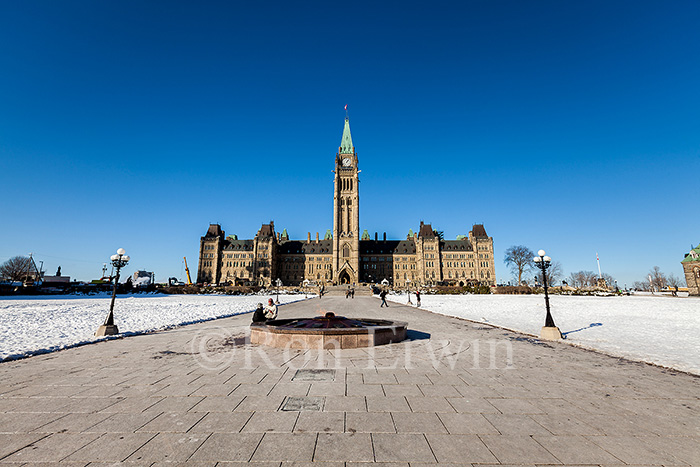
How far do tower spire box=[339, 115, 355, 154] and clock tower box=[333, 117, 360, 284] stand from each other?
0.35 metres

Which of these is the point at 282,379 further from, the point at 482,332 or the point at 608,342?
the point at 608,342

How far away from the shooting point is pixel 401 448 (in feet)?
11.4

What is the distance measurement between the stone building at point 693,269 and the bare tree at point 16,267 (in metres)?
159

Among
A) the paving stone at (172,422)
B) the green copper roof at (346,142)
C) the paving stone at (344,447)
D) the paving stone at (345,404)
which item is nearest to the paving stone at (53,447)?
the paving stone at (172,422)

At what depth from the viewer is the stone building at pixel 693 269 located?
215ft

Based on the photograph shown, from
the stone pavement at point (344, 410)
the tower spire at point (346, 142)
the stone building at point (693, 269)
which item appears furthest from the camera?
the tower spire at point (346, 142)

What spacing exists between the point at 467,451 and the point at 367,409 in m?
1.62

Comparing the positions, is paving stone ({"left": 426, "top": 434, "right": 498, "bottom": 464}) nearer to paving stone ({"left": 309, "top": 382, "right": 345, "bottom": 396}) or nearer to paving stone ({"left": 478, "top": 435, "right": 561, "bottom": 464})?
paving stone ({"left": 478, "top": 435, "right": 561, "bottom": 464})

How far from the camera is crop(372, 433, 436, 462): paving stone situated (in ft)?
10.7

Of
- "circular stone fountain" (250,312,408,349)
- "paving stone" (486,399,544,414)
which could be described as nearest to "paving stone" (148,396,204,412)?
"circular stone fountain" (250,312,408,349)

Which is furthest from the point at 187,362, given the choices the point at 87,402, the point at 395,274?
the point at 395,274

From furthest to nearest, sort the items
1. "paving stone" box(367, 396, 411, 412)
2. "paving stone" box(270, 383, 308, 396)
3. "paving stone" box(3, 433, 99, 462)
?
"paving stone" box(270, 383, 308, 396)
"paving stone" box(367, 396, 411, 412)
"paving stone" box(3, 433, 99, 462)

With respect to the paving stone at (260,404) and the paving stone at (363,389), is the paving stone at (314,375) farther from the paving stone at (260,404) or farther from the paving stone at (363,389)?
the paving stone at (260,404)

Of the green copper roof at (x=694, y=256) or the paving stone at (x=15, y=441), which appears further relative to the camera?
the green copper roof at (x=694, y=256)
